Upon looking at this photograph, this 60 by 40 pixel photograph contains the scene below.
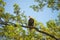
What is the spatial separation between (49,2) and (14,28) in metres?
2.05

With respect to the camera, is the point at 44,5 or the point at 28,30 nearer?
the point at 28,30

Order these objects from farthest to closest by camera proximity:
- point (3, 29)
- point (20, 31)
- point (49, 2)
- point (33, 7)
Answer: point (33, 7), point (49, 2), point (3, 29), point (20, 31)

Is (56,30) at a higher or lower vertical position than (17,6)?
lower

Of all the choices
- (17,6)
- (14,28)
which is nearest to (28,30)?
(14,28)

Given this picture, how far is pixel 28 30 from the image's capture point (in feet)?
30.2

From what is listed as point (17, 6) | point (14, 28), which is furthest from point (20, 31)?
point (17, 6)

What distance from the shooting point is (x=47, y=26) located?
10727 millimetres

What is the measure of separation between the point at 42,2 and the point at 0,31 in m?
2.36

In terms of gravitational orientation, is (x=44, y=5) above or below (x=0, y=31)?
above

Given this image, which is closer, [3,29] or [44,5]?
[3,29]

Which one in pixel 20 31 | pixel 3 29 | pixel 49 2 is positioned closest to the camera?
pixel 20 31

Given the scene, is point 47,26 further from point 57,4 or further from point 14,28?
point 14,28

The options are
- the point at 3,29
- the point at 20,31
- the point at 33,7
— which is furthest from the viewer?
the point at 33,7

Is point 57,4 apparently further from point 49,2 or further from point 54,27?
point 54,27
